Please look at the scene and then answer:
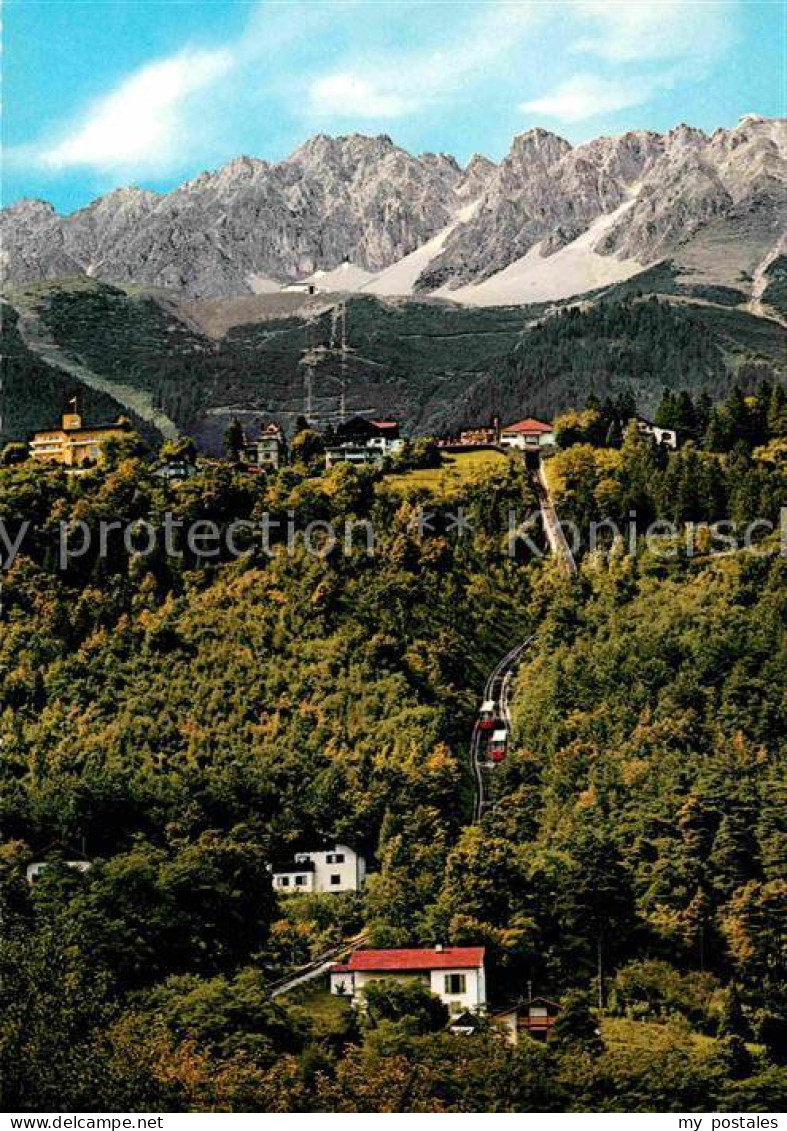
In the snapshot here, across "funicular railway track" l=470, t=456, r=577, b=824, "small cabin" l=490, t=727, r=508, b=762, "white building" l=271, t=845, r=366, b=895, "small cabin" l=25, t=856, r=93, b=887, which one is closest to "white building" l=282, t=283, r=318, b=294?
"funicular railway track" l=470, t=456, r=577, b=824

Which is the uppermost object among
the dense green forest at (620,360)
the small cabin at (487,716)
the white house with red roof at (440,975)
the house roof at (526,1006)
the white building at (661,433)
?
the dense green forest at (620,360)

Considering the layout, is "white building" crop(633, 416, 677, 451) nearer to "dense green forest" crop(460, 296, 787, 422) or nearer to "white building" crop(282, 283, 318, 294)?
"dense green forest" crop(460, 296, 787, 422)

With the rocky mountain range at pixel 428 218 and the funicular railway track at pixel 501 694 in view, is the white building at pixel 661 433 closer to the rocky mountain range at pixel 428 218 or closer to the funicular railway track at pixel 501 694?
the funicular railway track at pixel 501 694

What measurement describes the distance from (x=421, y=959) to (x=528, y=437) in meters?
30.1

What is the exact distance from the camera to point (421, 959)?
125ft

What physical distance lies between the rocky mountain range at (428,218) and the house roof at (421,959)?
83.2 m

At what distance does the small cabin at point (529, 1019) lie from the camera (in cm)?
3644

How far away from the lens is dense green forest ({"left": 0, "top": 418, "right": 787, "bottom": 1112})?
113ft

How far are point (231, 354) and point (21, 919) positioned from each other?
221ft

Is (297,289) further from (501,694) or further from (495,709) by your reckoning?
(495,709)

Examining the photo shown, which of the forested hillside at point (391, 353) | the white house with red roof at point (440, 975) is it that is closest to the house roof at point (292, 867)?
the white house with red roof at point (440, 975)

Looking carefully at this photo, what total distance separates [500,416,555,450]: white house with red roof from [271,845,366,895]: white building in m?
23.5

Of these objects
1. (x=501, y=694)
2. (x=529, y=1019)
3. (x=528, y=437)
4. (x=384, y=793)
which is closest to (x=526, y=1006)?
(x=529, y=1019)

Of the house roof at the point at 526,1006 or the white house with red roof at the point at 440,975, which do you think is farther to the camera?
the white house with red roof at the point at 440,975
